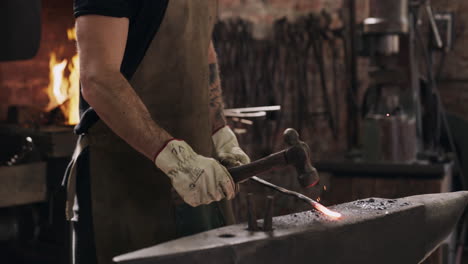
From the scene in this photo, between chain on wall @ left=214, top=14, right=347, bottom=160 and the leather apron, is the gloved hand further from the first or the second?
chain on wall @ left=214, top=14, right=347, bottom=160

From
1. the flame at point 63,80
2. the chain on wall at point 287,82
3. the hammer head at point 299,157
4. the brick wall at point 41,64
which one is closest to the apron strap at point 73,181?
the hammer head at point 299,157

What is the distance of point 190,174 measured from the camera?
1.61 metres

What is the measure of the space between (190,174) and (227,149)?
483 mm

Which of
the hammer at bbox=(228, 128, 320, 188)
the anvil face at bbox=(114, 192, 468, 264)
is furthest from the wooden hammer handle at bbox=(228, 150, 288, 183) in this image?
the anvil face at bbox=(114, 192, 468, 264)

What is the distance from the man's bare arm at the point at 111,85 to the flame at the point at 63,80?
2.22 metres

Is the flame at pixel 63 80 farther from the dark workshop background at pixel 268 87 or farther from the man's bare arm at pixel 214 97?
the man's bare arm at pixel 214 97

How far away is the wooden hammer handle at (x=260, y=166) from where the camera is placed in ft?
5.38

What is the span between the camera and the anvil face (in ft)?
4.70

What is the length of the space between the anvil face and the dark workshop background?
1902mm

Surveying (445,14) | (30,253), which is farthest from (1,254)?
(445,14)

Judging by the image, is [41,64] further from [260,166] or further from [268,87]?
[260,166]

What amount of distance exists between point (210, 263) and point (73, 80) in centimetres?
263

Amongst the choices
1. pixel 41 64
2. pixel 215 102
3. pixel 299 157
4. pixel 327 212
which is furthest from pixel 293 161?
pixel 41 64

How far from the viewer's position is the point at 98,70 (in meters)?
1.60
